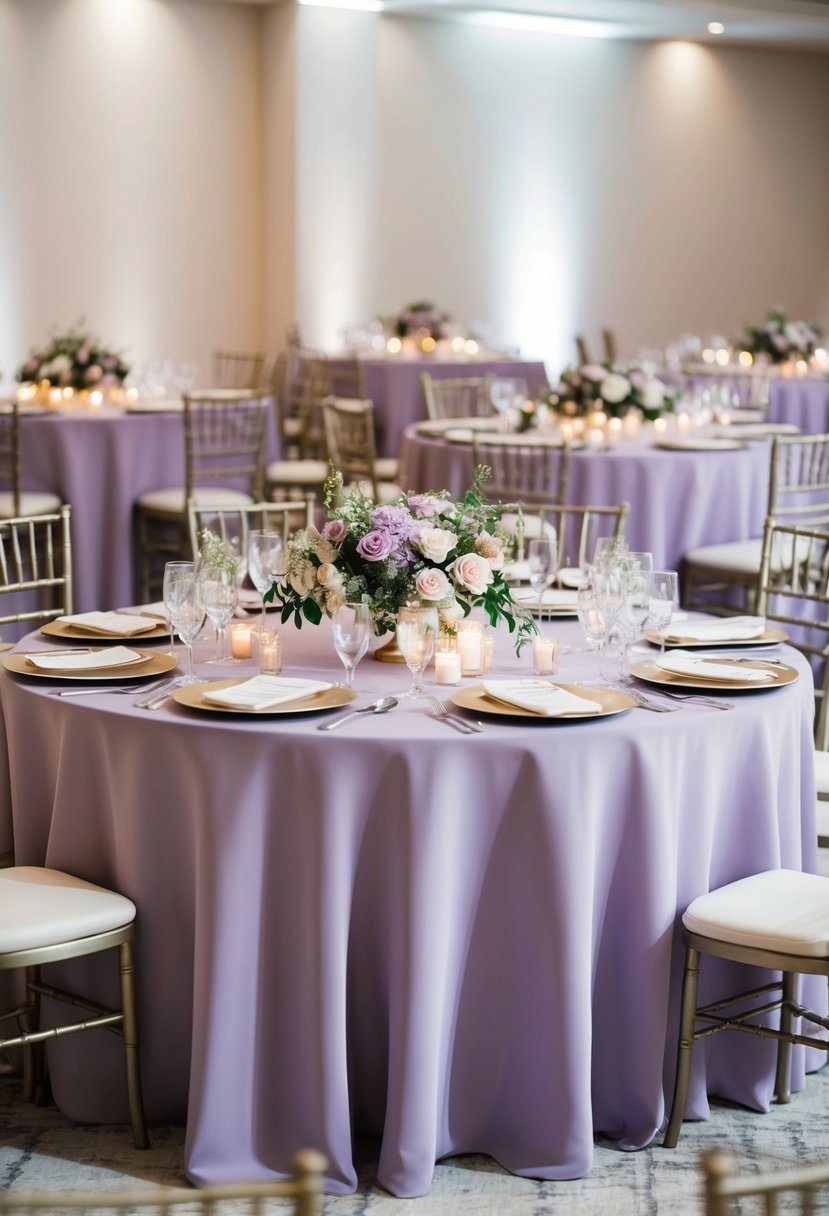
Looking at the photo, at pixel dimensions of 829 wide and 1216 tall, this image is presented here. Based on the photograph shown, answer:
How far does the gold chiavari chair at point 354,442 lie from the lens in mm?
6980

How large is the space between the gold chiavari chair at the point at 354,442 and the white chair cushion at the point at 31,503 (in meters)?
1.33

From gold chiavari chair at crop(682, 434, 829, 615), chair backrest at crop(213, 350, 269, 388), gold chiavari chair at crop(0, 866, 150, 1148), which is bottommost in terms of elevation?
gold chiavari chair at crop(0, 866, 150, 1148)

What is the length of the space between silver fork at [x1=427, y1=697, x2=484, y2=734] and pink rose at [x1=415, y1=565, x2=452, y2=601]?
0.65 feet

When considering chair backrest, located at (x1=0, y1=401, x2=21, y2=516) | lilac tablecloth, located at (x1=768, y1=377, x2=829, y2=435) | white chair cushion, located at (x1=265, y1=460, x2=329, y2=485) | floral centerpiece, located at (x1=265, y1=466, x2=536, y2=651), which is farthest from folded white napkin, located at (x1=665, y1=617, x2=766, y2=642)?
lilac tablecloth, located at (x1=768, y1=377, x2=829, y2=435)

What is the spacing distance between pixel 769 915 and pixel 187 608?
121cm

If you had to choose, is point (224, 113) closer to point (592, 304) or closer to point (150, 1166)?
point (592, 304)

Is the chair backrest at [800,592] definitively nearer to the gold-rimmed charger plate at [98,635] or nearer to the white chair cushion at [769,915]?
the white chair cushion at [769,915]

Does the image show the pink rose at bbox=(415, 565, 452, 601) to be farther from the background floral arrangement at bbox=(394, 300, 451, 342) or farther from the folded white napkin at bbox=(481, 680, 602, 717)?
the background floral arrangement at bbox=(394, 300, 451, 342)

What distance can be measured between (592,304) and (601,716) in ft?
38.5

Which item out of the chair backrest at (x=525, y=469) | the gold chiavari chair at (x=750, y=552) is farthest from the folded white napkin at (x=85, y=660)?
the gold chiavari chair at (x=750, y=552)

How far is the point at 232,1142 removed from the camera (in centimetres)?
258

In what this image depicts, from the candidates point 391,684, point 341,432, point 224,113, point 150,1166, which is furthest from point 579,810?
point 224,113

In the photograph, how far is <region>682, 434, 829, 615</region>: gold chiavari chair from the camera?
548 cm

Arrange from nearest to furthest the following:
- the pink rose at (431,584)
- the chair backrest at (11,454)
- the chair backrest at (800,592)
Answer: the pink rose at (431,584) → the chair backrest at (800,592) → the chair backrest at (11,454)
